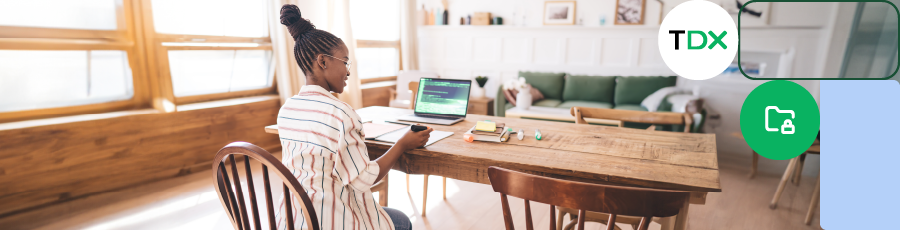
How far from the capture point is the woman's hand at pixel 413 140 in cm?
133

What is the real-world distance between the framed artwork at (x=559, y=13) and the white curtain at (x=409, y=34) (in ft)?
4.97

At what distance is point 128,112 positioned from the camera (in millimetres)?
2674

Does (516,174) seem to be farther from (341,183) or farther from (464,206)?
(464,206)

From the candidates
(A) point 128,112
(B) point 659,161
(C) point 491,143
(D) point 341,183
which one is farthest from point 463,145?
(A) point 128,112

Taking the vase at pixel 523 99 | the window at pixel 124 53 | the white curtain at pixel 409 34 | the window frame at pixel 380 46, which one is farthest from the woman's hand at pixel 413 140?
the white curtain at pixel 409 34

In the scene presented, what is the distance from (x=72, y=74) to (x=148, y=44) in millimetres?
416

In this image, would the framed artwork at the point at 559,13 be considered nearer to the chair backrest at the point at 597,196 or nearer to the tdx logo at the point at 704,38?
the tdx logo at the point at 704,38

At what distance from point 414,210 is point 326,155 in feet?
4.91

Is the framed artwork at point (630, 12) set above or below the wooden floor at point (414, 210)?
above

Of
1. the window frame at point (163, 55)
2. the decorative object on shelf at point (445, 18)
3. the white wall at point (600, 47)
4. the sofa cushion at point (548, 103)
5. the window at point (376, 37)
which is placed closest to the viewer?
the window frame at point (163, 55)

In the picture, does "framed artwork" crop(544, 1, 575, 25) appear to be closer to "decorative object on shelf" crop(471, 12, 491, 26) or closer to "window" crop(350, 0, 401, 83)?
"decorative object on shelf" crop(471, 12, 491, 26)

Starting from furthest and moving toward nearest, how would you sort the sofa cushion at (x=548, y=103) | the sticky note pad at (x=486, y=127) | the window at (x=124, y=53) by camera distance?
the sofa cushion at (x=548, y=103), the window at (x=124, y=53), the sticky note pad at (x=486, y=127)

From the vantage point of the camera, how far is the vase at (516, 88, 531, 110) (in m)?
3.86

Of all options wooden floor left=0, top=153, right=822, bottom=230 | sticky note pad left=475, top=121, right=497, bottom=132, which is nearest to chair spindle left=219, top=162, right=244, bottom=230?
sticky note pad left=475, top=121, right=497, bottom=132
